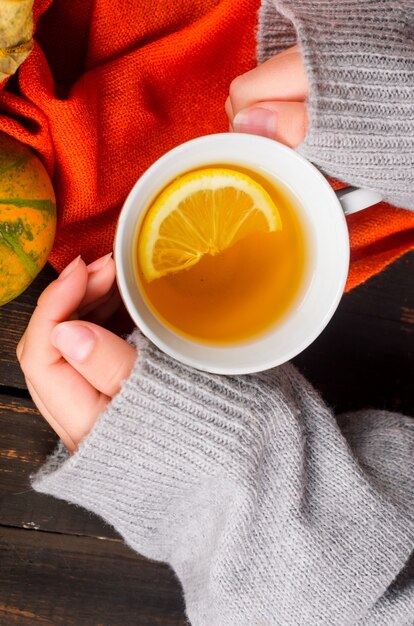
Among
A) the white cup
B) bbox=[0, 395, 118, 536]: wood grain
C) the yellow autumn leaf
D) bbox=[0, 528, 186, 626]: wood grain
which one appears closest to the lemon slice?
the white cup

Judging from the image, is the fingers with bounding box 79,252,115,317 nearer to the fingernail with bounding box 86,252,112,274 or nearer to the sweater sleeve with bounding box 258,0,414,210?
the fingernail with bounding box 86,252,112,274

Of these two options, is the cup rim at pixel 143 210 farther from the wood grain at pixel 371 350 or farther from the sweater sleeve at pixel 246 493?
the wood grain at pixel 371 350

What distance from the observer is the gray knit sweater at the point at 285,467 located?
2.13 ft

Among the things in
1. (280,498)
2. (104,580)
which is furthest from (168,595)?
(280,498)

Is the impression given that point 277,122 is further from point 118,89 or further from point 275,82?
point 118,89

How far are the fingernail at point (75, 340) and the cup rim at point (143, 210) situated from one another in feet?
0.22

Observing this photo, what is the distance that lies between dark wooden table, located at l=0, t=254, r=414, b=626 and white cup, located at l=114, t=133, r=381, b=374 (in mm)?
204

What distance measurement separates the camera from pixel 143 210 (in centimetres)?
64

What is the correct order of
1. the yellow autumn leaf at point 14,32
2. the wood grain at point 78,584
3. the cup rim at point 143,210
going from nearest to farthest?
the yellow autumn leaf at point 14,32
the cup rim at point 143,210
the wood grain at point 78,584

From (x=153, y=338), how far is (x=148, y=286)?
8 cm

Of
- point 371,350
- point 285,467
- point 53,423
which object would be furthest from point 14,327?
point 371,350

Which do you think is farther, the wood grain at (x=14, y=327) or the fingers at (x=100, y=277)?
the wood grain at (x=14, y=327)

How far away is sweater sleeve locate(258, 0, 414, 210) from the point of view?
63 cm

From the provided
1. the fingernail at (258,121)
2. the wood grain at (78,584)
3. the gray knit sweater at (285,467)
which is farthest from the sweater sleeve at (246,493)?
the fingernail at (258,121)
